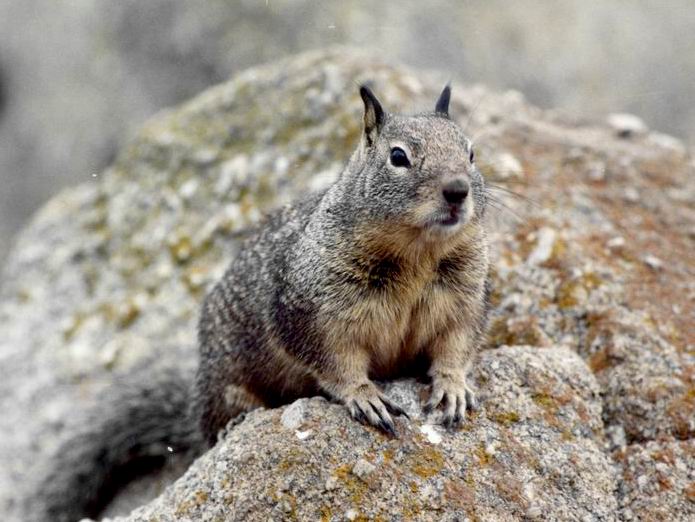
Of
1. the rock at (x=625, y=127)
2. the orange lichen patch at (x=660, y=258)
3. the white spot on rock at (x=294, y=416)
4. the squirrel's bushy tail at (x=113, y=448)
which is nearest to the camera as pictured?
the white spot on rock at (x=294, y=416)

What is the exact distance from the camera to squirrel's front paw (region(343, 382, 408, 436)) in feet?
11.9

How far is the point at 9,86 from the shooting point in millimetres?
11250

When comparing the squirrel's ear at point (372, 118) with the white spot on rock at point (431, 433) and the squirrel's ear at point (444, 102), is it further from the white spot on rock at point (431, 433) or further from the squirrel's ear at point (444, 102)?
the white spot on rock at point (431, 433)

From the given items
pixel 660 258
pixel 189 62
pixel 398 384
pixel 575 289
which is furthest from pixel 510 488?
pixel 189 62

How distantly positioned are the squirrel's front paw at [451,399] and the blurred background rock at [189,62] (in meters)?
7.38

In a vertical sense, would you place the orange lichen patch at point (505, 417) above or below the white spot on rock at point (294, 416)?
below

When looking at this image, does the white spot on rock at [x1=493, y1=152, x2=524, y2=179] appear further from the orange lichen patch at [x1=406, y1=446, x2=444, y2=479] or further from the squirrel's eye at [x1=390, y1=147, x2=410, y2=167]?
Result: the orange lichen patch at [x1=406, y1=446, x2=444, y2=479]

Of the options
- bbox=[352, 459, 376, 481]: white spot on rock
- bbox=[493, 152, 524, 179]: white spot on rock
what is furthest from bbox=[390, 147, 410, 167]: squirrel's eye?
bbox=[493, 152, 524, 179]: white spot on rock

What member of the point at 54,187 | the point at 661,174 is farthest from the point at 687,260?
the point at 54,187

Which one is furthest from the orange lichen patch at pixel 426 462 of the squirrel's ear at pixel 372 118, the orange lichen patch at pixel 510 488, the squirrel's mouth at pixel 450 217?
the squirrel's ear at pixel 372 118

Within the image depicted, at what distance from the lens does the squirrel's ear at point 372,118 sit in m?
4.02

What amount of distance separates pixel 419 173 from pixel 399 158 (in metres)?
0.16

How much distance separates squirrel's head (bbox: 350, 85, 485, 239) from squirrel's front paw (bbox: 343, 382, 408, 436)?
715mm

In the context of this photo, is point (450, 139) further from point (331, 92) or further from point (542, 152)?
point (331, 92)
